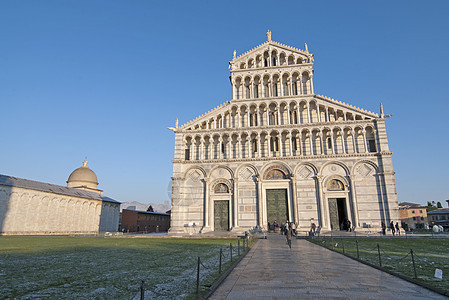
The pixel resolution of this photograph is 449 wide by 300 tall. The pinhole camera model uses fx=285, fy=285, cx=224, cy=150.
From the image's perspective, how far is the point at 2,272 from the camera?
900 centimetres

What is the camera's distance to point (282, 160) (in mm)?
32156

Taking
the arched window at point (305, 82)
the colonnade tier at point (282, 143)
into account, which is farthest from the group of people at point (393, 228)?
the arched window at point (305, 82)

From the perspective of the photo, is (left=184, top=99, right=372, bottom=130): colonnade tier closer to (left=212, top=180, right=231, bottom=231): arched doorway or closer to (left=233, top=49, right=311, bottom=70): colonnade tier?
(left=233, top=49, right=311, bottom=70): colonnade tier

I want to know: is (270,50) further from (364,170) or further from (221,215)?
(221,215)

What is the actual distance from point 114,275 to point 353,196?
88.7 feet

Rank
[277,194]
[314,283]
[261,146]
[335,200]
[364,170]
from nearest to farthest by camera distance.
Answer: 1. [314,283]
2. [364,170]
3. [335,200]
4. [277,194]
5. [261,146]

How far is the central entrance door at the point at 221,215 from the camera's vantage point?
105 ft

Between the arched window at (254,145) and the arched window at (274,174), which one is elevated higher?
the arched window at (254,145)

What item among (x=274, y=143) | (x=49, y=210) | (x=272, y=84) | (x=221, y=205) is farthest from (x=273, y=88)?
(x=49, y=210)

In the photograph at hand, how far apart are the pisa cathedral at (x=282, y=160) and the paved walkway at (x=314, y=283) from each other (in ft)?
67.2

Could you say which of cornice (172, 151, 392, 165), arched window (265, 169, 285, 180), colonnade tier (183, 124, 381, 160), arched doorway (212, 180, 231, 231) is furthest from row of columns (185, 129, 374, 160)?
arched doorway (212, 180, 231, 231)

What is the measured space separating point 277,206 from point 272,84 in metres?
14.9

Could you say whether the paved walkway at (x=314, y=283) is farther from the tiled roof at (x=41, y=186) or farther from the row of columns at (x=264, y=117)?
the tiled roof at (x=41, y=186)

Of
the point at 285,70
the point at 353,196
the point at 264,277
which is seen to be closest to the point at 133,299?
the point at 264,277
